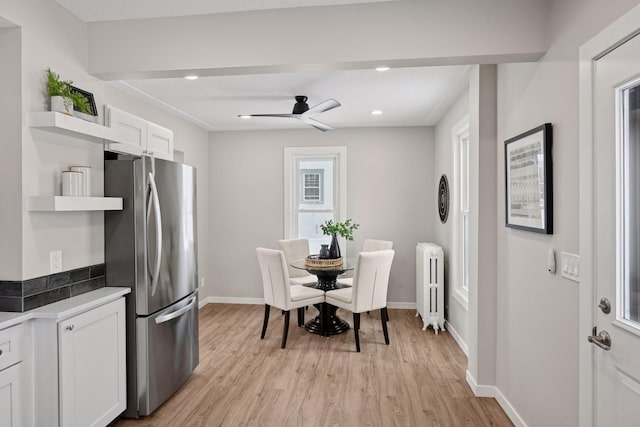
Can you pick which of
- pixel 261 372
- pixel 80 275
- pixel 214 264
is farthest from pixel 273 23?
pixel 214 264

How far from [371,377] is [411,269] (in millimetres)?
2307

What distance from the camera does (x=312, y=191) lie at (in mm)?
5434

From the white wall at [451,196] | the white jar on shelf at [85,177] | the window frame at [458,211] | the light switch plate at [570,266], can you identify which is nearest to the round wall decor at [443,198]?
the white wall at [451,196]

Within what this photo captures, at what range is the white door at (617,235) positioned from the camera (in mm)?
1336

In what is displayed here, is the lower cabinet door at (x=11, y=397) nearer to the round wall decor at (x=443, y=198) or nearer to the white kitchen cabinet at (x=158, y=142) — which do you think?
the white kitchen cabinet at (x=158, y=142)

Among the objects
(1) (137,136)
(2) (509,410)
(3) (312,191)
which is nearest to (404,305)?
(3) (312,191)

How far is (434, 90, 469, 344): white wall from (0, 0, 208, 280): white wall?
3.17 meters

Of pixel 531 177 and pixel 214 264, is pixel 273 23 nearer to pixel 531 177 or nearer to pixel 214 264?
pixel 531 177

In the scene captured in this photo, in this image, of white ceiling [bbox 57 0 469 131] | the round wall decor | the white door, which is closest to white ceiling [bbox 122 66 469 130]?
white ceiling [bbox 57 0 469 131]

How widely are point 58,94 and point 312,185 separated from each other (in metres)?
3.61

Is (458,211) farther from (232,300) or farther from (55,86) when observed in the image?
(55,86)

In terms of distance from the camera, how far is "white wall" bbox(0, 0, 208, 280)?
1913mm

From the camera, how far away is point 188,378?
3043 millimetres

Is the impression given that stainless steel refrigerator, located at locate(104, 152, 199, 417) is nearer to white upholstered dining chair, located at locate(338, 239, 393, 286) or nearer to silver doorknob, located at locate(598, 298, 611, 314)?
white upholstered dining chair, located at locate(338, 239, 393, 286)
